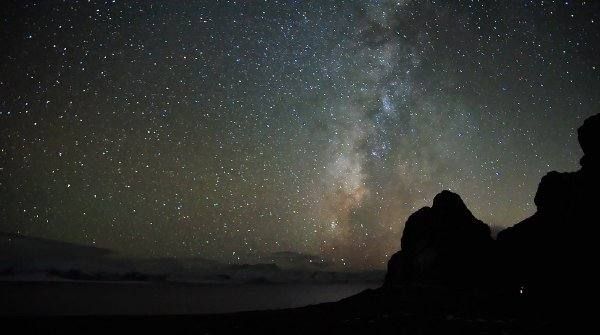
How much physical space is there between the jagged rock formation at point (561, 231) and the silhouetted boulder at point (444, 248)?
6650mm

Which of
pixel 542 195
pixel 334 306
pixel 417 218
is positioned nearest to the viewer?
pixel 334 306

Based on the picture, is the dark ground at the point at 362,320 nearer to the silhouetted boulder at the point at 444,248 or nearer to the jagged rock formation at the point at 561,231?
the jagged rock formation at the point at 561,231

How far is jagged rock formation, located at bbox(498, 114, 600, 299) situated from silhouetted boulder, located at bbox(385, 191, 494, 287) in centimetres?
665

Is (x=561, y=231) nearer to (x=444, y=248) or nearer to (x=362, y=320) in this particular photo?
(x=444, y=248)

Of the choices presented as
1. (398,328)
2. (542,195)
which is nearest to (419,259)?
(542,195)

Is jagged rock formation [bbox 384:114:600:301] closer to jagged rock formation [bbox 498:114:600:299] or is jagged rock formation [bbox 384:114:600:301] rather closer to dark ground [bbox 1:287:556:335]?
jagged rock formation [bbox 498:114:600:299]

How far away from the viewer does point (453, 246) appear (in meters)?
55.5

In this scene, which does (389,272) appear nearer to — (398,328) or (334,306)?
(334,306)

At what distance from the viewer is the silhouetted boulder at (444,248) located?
5194cm

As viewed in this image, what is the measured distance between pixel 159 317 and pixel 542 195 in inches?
1710

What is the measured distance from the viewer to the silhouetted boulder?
170 feet

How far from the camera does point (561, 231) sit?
121 feet

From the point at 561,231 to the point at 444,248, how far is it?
20658mm

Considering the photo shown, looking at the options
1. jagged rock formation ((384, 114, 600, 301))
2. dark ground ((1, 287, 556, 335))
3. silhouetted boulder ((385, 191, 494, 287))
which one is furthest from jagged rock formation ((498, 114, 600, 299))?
silhouetted boulder ((385, 191, 494, 287))
